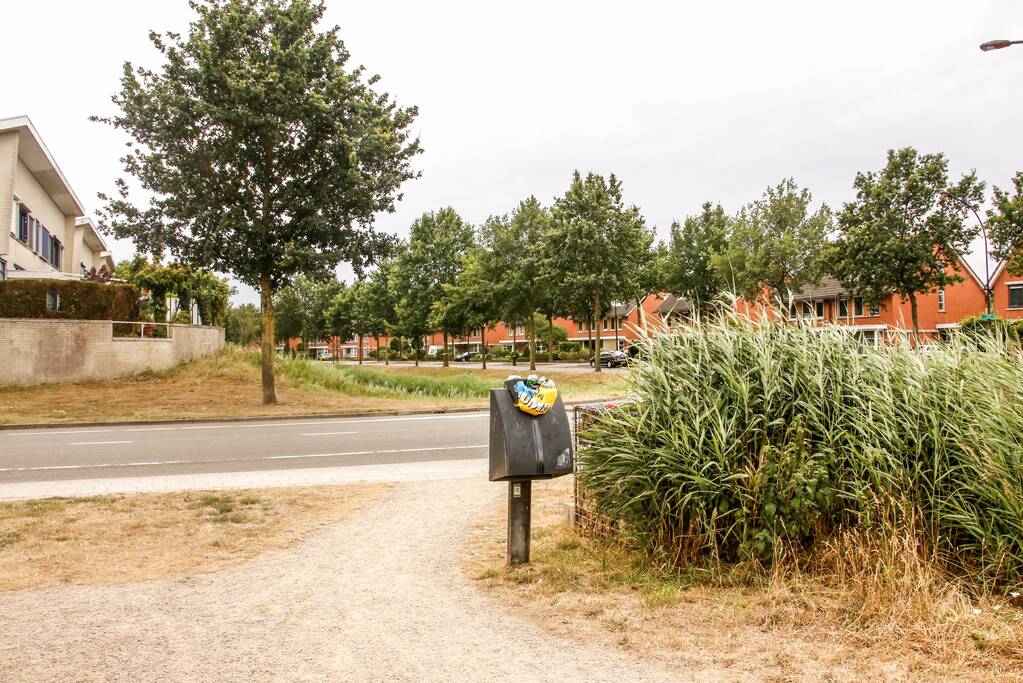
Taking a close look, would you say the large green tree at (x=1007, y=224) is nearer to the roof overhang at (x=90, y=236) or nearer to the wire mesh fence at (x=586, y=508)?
the wire mesh fence at (x=586, y=508)

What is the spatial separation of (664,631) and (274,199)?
765 inches

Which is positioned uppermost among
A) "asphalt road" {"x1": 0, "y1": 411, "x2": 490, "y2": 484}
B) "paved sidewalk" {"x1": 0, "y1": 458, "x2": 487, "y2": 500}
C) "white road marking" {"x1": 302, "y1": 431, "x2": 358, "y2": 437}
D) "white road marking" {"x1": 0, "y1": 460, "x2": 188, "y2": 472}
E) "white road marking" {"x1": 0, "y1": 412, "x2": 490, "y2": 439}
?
"paved sidewalk" {"x1": 0, "y1": 458, "x2": 487, "y2": 500}

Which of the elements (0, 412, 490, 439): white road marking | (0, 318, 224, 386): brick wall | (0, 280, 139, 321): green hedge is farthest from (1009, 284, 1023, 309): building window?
(0, 280, 139, 321): green hedge

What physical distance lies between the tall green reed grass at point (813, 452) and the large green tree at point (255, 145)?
16.3 meters

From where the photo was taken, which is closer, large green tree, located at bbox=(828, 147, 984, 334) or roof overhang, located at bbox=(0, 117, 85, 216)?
roof overhang, located at bbox=(0, 117, 85, 216)

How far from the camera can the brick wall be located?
2370 cm

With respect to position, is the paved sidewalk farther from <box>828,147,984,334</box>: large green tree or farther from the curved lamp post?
<box>828,147,984,334</box>: large green tree

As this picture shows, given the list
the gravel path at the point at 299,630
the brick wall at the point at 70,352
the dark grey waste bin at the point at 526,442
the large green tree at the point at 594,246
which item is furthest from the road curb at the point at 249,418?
the large green tree at the point at 594,246

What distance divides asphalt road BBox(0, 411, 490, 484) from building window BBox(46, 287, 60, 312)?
29.5ft

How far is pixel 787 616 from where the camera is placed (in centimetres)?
421

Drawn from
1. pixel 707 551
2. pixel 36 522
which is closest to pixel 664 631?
pixel 707 551

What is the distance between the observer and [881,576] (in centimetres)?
446

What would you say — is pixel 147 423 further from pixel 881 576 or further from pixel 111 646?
pixel 881 576

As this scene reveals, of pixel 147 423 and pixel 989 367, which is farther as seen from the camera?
pixel 147 423
